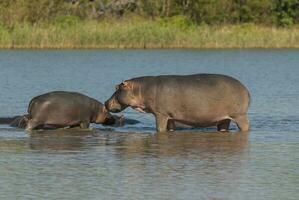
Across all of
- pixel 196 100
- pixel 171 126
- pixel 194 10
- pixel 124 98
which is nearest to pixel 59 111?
pixel 124 98

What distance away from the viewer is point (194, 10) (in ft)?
169

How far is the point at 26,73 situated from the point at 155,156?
16810 millimetres

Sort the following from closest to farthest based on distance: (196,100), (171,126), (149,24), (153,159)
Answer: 1. (153,159)
2. (196,100)
3. (171,126)
4. (149,24)

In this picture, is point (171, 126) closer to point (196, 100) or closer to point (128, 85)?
point (196, 100)

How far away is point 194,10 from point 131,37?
12283 mm

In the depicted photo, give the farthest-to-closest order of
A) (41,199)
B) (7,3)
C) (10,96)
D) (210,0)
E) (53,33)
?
(210,0) < (7,3) < (53,33) < (10,96) < (41,199)

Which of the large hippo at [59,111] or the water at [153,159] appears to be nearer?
the water at [153,159]

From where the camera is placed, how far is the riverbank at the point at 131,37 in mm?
39000

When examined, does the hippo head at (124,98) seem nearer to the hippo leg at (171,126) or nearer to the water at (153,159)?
the water at (153,159)

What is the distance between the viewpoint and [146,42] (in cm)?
3997

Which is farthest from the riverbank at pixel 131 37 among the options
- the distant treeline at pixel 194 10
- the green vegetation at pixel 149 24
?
the distant treeline at pixel 194 10

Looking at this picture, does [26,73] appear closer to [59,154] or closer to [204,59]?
[204,59]

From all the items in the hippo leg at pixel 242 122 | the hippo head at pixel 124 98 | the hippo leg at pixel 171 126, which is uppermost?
the hippo head at pixel 124 98

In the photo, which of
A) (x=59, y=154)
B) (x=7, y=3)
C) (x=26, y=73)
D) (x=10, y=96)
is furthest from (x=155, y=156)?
(x=7, y=3)
